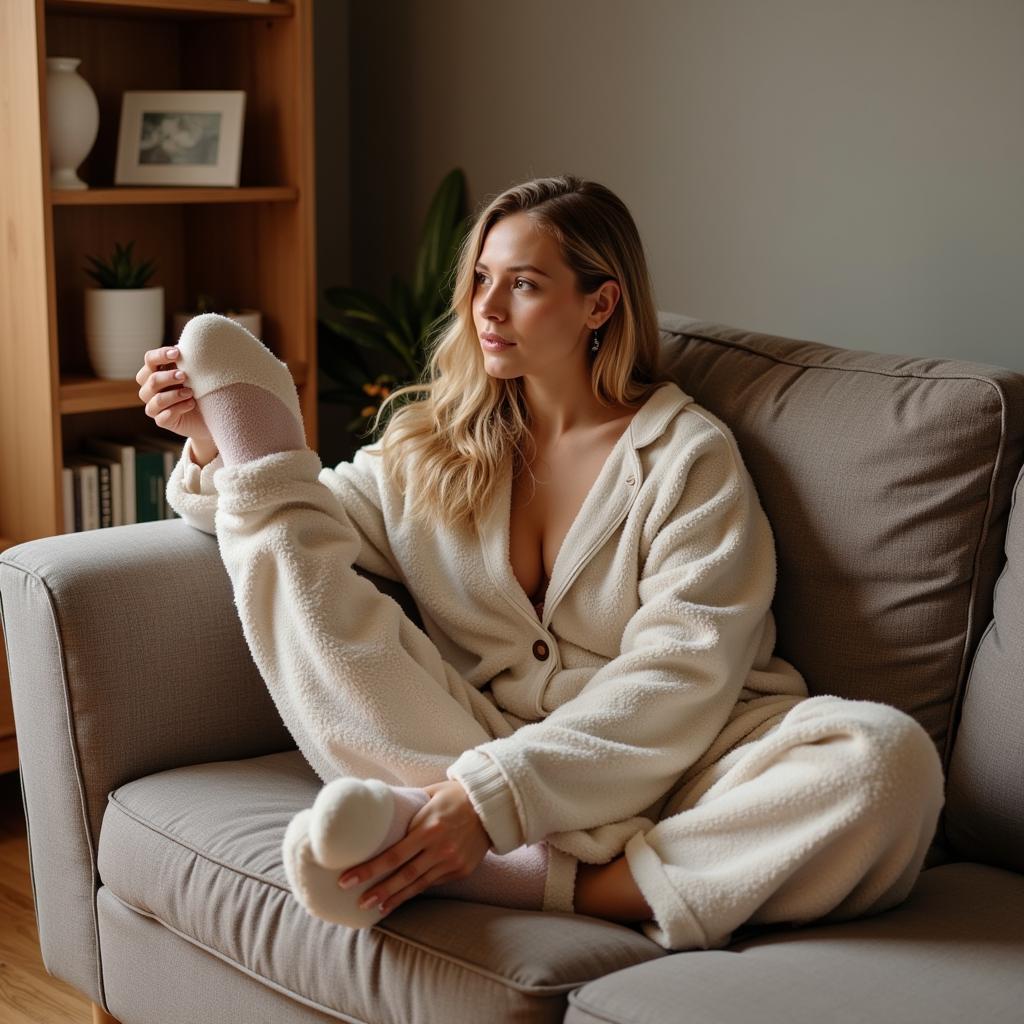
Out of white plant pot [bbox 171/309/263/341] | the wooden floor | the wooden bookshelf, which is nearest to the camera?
the wooden floor

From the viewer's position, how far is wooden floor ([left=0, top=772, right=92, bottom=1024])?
2.01m

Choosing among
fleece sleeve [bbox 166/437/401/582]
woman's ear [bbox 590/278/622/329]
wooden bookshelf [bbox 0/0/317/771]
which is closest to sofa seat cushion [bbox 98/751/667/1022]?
fleece sleeve [bbox 166/437/401/582]

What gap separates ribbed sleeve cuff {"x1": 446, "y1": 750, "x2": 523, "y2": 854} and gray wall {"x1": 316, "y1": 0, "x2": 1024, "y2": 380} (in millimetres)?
1280

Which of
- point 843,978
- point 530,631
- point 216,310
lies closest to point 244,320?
point 216,310

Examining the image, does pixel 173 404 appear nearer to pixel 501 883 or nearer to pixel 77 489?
pixel 501 883

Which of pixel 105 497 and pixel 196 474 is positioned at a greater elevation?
pixel 196 474

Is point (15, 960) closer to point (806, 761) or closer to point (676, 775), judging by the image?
point (676, 775)

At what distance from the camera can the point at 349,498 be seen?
194 centimetres

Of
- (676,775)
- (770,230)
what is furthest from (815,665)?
(770,230)

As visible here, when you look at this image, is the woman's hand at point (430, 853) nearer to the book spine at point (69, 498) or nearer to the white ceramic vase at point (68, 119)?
the book spine at point (69, 498)

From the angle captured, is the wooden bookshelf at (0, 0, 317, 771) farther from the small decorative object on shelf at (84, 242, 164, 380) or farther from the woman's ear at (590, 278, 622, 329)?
the woman's ear at (590, 278, 622, 329)

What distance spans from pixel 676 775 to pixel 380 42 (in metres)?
2.15

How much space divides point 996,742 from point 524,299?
2.54 ft

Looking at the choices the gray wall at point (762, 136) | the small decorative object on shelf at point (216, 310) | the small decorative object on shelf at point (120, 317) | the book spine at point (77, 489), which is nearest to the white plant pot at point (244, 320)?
the small decorative object on shelf at point (216, 310)
